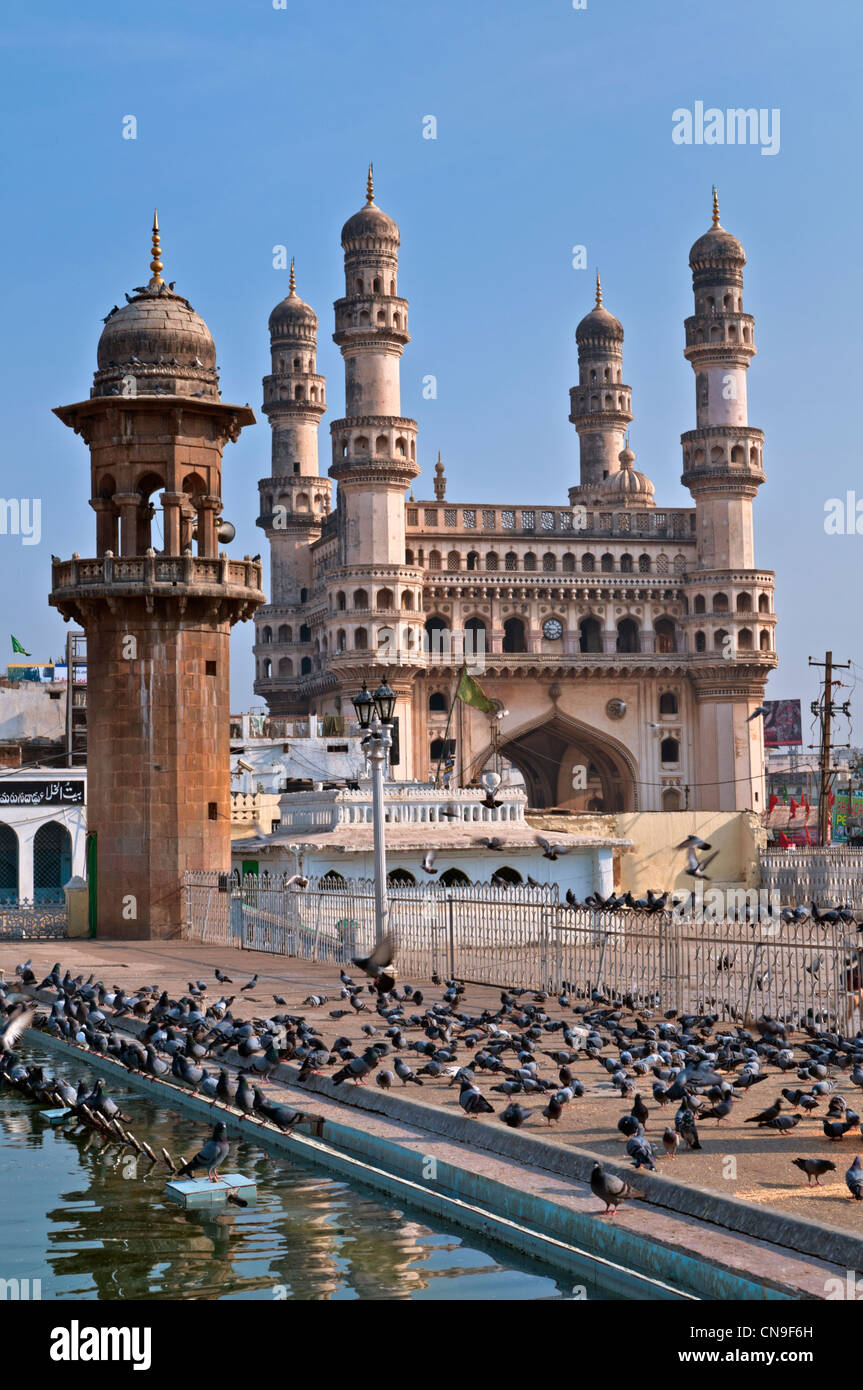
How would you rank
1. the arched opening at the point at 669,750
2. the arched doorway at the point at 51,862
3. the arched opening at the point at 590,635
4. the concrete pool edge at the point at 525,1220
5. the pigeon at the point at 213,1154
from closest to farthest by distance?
the concrete pool edge at the point at 525,1220
the pigeon at the point at 213,1154
the arched doorway at the point at 51,862
the arched opening at the point at 669,750
the arched opening at the point at 590,635

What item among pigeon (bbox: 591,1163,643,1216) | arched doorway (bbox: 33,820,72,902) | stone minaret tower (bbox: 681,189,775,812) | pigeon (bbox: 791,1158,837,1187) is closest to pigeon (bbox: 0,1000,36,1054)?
pigeon (bbox: 591,1163,643,1216)

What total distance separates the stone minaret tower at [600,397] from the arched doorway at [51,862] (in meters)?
38.3

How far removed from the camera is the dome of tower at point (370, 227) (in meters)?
52.7

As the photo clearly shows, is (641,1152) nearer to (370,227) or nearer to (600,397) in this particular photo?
(370,227)

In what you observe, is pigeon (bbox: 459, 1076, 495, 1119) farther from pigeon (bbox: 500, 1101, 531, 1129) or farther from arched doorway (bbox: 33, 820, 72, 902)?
arched doorway (bbox: 33, 820, 72, 902)

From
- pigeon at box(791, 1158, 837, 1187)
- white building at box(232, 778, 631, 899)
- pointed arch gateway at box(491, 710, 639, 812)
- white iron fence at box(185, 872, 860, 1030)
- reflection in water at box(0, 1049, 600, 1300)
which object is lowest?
reflection in water at box(0, 1049, 600, 1300)

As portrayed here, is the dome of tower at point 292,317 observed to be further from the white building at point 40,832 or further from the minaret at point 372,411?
the white building at point 40,832

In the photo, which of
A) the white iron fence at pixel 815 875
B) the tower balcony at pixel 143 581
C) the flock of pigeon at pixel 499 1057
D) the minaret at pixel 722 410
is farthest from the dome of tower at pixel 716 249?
the flock of pigeon at pixel 499 1057

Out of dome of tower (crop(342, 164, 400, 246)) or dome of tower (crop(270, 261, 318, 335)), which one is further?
dome of tower (crop(270, 261, 318, 335))

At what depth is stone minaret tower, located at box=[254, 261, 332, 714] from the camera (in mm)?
61375

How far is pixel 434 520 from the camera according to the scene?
55.6 m

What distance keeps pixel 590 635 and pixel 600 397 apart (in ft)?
45.8
